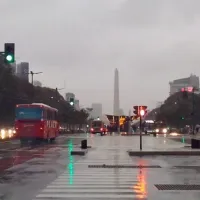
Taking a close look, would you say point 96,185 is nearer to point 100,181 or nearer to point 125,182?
point 100,181

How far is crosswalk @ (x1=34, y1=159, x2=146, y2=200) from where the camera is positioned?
46.4ft

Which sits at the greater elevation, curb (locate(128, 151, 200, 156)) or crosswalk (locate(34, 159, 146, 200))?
curb (locate(128, 151, 200, 156))

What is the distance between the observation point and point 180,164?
25.6m

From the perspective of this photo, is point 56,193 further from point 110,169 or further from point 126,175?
point 110,169

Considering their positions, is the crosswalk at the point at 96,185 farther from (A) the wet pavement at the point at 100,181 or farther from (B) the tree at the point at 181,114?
(B) the tree at the point at 181,114

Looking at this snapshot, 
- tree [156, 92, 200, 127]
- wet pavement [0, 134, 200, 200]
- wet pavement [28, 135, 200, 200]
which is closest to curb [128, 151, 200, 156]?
wet pavement [0, 134, 200, 200]

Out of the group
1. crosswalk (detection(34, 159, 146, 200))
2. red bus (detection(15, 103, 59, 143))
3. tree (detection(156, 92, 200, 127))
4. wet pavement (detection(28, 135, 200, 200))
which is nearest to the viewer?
crosswalk (detection(34, 159, 146, 200))

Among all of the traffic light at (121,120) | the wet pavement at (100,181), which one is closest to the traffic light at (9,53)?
the wet pavement at (100,181)

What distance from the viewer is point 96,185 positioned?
54.5 ft

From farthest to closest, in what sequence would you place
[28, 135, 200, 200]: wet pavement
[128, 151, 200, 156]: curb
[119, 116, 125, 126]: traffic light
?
[119, 116, 125, 126]: traffic light, [128, 151, 200, 156]: curb, [28, 135, 200, 200]: wet pavement

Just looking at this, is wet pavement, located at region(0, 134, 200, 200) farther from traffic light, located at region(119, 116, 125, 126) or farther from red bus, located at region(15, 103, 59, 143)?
traffic light, located at region(119, 116, 125, 126)

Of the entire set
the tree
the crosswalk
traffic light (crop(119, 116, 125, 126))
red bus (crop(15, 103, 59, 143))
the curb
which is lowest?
the crosswalk

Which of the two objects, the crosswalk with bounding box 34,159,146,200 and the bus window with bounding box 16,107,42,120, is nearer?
the crosswalk with bounding box 34,159,146,200

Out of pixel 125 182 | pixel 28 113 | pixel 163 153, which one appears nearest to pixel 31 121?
pixel 28 113
